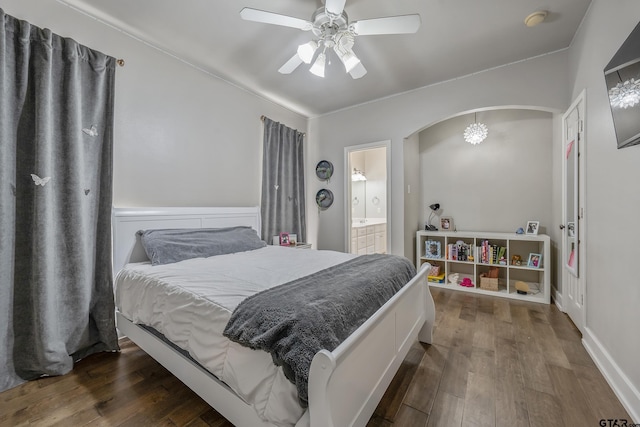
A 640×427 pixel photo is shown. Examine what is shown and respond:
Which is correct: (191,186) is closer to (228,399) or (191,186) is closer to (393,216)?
(228,399)

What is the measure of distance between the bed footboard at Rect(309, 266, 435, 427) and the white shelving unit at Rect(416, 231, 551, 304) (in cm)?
202

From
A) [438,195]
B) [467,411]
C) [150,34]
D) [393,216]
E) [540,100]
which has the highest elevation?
[150,34]

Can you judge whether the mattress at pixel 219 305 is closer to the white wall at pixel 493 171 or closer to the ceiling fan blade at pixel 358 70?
the ceiling fan blade at pixel 358 70

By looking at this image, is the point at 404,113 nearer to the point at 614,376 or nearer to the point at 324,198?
the point at 324,198

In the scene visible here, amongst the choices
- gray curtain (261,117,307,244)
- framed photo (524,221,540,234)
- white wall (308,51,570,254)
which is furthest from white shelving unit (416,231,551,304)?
gray curtain (261,117,307,244)

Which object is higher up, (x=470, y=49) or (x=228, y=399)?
(x=470, y=49)

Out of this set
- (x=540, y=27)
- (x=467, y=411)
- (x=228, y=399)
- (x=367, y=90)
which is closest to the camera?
(x=228, y=399)

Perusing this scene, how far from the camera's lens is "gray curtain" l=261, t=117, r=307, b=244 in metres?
3.66

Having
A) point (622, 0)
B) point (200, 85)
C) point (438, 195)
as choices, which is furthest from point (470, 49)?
point (200, 85)

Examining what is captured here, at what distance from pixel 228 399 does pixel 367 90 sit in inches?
139

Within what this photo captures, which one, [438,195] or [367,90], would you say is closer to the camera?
[367,90]

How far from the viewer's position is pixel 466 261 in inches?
140

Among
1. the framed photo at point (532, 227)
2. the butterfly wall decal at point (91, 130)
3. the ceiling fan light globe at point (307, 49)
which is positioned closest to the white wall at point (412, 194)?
the framed photo at point (532, 227)

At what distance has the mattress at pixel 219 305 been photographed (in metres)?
1.04
